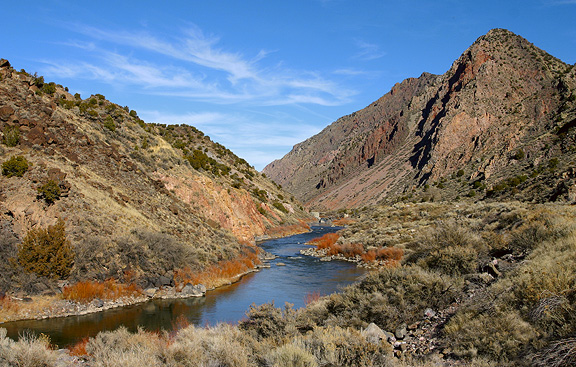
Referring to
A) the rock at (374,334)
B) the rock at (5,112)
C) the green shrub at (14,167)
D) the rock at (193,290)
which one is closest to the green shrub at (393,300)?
the rock at (374,334)

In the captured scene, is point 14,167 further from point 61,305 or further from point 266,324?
point 266,324

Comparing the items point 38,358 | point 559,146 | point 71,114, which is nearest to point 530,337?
A: point 38,358

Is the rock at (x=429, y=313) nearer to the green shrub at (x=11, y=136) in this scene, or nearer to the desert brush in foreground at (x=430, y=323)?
the desert brush in foreground at (x=430, y=323)

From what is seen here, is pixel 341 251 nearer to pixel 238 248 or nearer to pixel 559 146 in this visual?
pixel 238 248

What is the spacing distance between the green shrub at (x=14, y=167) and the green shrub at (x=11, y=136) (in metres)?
2.07

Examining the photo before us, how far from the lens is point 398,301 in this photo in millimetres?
10258

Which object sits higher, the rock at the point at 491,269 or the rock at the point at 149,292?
the rock at the point at 491,269

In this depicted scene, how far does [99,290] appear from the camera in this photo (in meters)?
17.7

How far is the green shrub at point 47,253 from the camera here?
53.8 feet

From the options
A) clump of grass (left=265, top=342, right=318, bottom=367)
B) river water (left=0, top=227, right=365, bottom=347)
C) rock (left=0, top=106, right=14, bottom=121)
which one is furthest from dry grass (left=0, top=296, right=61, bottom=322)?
clump of grass (left=265, top=342, right=318, bottom=367)

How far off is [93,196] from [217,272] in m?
8.69

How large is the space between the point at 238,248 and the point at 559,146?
46947 mm

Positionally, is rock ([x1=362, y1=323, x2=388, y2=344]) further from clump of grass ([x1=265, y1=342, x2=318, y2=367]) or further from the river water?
the river water

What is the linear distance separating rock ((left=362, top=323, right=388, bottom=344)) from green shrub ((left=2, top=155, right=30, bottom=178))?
1848 cm
